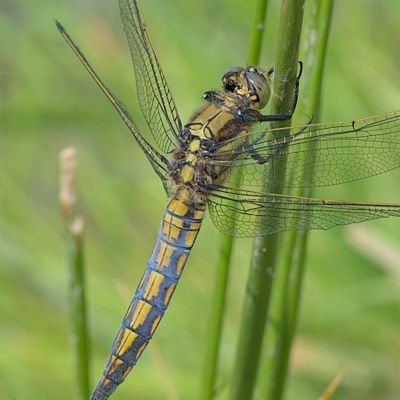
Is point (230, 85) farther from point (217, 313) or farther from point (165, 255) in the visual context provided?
point (217, 313)

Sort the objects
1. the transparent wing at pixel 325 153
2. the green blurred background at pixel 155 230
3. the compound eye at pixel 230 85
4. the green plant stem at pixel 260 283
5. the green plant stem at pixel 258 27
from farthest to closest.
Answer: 1. the green blurred background at pixel 155 230
2. the compound eye at pixel 230 85
3. the transparent wing at pixel 325 153
4. the green plant stem at pixel 258 27
5. the green plant stem at pixel 260 283

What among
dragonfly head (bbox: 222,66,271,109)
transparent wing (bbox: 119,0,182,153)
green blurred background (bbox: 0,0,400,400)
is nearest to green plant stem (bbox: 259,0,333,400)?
dragonfly head (bbox: 222,66,271,109)

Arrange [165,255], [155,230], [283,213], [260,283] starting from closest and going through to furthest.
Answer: [260,283] < [283,213] < [165,255] < [155,230]

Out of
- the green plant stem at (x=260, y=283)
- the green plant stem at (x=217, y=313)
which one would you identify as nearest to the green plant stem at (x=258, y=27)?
the green plant stem at (x=217, y=313)

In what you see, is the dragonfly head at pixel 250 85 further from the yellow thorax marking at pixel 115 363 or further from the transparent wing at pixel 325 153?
the yellow thorax marking at pixel 115 363

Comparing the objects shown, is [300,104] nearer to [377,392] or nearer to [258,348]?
[258,348]

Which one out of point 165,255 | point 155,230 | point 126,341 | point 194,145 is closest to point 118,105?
point 194,145

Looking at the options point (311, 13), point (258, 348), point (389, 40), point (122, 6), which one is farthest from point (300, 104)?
point (389, 40)
